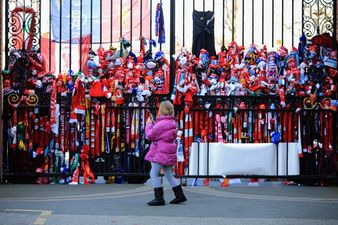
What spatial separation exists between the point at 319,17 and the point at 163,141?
4.56 meters

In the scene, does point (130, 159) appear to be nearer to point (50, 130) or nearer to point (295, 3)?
point (50, 130)

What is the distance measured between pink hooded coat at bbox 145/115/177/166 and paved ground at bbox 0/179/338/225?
→ 2.06 feet

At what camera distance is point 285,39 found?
548 inches

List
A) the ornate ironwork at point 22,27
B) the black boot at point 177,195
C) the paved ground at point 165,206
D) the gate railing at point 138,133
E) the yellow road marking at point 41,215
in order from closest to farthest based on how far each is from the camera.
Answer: the yellow road marking at point 41,215 → the paved ground at point 165,206 → the black boot at point 177,195 → the gate railing at point 138,133 → the ornate ironwork at point 22,27

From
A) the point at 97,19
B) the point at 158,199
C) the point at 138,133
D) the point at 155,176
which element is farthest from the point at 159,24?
the point at 158,199

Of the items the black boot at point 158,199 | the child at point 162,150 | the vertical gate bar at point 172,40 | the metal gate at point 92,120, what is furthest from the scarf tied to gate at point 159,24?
the black boot at point 158,199

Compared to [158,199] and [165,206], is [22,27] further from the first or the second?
[165,206]

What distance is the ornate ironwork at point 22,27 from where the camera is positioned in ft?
41.1

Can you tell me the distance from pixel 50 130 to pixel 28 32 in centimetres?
176

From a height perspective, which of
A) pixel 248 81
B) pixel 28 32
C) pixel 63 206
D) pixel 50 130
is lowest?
pixel 63 206

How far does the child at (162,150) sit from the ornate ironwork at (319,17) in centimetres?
411

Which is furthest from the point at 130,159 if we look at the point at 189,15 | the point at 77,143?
the point at 189,15

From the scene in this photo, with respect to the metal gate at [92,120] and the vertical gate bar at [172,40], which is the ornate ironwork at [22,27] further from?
the vertical gate bar at [172,40]

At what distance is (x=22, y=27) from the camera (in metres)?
12.5
